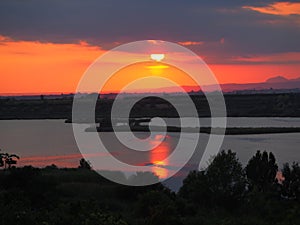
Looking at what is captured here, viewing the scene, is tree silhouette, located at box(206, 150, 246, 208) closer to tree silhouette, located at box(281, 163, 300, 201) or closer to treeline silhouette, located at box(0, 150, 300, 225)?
treeline silhouette, located at box(0, 150, 300, 225)

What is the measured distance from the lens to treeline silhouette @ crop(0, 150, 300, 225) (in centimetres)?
1247

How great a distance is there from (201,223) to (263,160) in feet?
35.9

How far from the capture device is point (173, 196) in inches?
690

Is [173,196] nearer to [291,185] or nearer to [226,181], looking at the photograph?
[226,181]

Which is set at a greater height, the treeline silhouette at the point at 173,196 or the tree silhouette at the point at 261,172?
the tree silhouette at the point at 261,172

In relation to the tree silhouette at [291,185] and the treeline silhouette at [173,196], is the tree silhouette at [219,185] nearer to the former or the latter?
the treeline silhouette at [173,196]

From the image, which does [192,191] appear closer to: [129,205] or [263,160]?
[129,205]

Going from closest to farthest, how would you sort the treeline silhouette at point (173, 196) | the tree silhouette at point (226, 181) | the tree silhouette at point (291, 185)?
the treeline silhouette at point (173, 196) < the tree silhouette at point (226, 181) < the tree silhouette at point (291, 185)

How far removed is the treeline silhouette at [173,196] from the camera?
1247 cm

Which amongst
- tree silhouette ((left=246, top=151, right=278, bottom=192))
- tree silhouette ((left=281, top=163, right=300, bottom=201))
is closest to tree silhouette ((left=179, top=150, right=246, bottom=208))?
tree silhouette ((left=281, top=163, right=300, bottom=201))

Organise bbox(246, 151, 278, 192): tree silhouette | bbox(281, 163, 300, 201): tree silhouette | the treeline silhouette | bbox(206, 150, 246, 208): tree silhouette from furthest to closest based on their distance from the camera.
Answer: bbox(246, 151, 278, 192): tree silhouette, bbox(281, 163, 300, 201): tree silhouette, bbox(206, 150, 246, 208): tree silhouette, the treeline silhouette

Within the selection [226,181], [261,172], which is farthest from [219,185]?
[261,172]

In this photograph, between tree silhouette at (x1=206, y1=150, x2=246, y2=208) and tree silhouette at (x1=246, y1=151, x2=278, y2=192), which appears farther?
tree silhouette at (x1=246, y1=151, x2=278, y2=192)

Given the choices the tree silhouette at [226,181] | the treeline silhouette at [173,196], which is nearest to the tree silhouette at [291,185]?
the treeline silhouette at [173,196]
